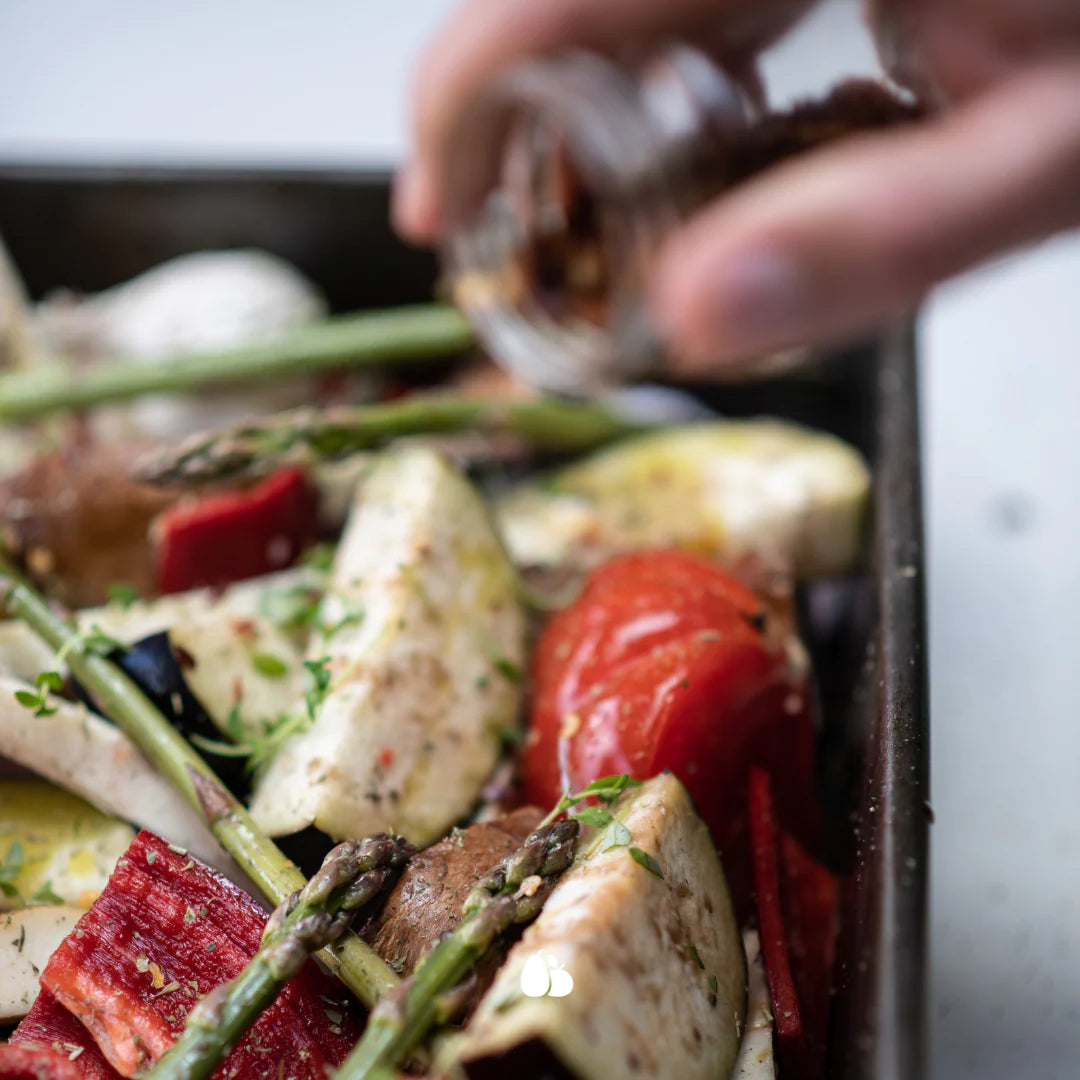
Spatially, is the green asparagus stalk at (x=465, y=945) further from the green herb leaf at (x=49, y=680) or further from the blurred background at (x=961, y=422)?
A: the blurred background at (x=961, y=422)

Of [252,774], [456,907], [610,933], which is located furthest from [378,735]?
[610,933]

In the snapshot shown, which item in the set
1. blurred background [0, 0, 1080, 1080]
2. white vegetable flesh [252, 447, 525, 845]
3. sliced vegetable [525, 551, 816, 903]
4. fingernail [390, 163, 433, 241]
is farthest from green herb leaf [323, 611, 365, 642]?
blurred background [0, 0, 1080, 1080]

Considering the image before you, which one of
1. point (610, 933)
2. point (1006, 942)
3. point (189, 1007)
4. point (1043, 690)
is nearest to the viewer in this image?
point (610, 933)

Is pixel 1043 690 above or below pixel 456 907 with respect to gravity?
below

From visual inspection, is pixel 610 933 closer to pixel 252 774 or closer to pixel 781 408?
pixel 252 774

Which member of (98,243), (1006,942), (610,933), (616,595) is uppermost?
(98,243)

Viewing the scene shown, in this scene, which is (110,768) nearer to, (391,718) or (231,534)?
(391,718)

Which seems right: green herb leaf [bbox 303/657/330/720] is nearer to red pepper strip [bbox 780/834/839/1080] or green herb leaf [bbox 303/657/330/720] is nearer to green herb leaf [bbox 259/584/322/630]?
green herb leaf [bbox 259/584/322/630]
